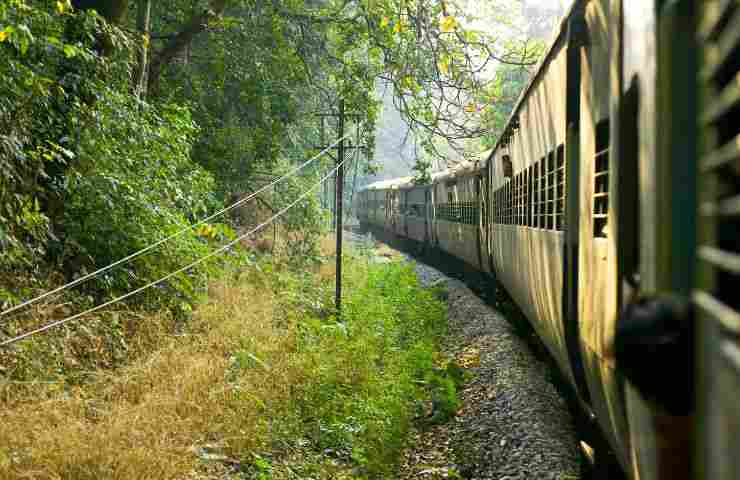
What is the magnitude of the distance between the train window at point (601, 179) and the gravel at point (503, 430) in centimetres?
215

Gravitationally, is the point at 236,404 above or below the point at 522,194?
below

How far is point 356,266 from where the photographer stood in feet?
57.9

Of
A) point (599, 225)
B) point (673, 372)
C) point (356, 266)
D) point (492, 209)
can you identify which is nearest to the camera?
point (673, 372)

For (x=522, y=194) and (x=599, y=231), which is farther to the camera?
(x=522, y=194)

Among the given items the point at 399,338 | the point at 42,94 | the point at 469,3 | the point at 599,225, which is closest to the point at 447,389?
the point at 399,338

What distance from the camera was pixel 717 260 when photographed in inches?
35.6

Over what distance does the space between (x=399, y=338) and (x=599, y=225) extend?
21.9 ft

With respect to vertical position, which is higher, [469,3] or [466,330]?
[469,3]

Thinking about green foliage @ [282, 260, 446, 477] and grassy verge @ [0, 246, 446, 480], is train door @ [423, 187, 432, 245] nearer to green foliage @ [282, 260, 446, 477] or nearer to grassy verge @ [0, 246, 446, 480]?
green foliage @ [282, 260, 446, 477]

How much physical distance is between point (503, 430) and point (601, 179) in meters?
3.01

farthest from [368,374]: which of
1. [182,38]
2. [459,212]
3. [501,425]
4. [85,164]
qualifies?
[459,212]

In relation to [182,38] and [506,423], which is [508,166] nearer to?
[506,423]

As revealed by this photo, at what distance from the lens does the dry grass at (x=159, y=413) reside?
169 inches

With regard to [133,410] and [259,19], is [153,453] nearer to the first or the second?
[133,410]
